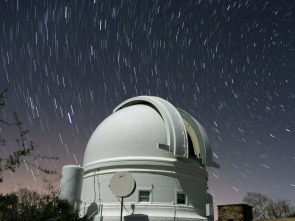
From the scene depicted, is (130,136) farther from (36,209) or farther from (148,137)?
(36,209)

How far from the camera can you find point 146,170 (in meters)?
12.9

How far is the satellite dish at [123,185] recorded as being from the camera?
11.3 metres

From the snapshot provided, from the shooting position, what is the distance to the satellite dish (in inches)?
446

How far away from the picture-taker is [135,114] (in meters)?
14.7

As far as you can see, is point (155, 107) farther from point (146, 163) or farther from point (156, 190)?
point (156, 190)

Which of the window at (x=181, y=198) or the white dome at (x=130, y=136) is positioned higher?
the white dome at (x=130, y=136)

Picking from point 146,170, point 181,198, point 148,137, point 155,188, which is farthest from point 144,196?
point 148,137

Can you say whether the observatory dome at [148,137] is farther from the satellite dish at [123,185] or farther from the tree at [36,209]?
the tree at [36,209]

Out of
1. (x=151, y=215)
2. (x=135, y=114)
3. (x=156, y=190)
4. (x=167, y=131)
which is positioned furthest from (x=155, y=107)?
(x=151, y=215)

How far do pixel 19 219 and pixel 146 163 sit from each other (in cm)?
585

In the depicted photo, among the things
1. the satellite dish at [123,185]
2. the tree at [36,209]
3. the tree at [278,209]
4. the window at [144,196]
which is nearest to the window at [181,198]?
the window at [144,196]

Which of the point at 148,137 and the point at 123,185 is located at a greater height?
the point at 148,137

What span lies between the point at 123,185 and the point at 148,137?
295 cm

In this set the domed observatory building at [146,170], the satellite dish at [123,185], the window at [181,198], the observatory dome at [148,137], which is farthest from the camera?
the observatory dome at [148,137]
